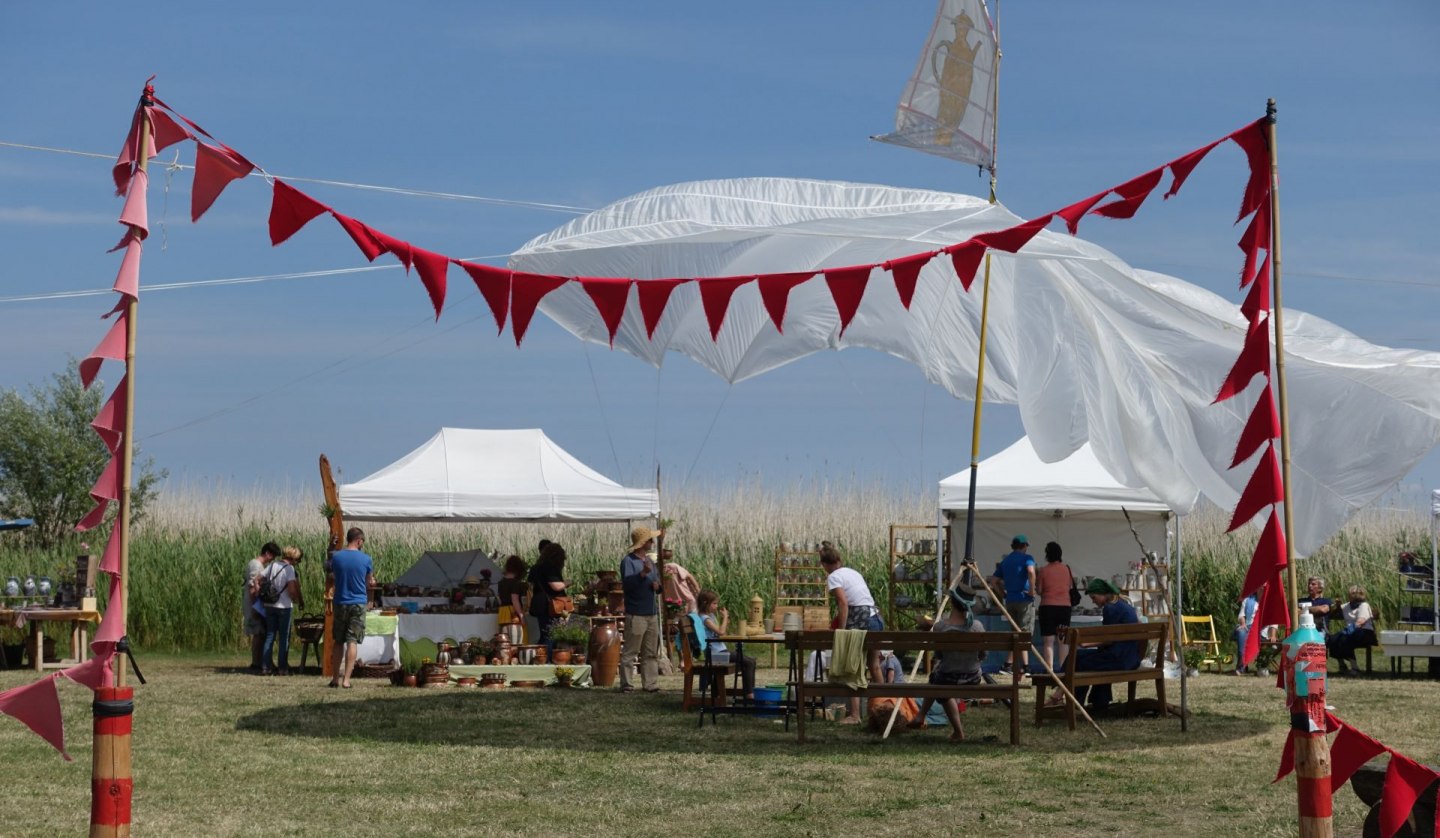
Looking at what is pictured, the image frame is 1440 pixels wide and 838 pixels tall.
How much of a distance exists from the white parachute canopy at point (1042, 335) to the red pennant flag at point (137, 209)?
473 centimetres

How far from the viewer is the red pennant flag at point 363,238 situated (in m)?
6.70

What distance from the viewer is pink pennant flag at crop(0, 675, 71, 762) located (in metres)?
5.45

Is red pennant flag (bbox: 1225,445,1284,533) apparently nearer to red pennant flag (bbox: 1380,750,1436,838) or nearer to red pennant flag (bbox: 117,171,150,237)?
red pennant flag (bbox: 1380,750,1436,838)

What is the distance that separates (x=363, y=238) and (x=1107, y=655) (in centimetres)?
647

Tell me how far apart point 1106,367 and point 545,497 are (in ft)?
22.7

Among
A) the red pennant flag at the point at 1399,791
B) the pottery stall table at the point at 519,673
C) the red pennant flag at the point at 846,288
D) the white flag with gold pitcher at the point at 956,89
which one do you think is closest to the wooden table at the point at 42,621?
the pottery stall table at the point at 519,673

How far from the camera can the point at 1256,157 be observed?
251 inches

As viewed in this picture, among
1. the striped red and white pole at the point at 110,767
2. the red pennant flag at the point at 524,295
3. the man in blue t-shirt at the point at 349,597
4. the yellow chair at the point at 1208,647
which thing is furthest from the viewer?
the yellow chair at the point at 1208,647

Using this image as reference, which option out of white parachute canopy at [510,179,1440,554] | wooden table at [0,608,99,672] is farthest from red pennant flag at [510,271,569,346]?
wooden table at [0,608,99,672]

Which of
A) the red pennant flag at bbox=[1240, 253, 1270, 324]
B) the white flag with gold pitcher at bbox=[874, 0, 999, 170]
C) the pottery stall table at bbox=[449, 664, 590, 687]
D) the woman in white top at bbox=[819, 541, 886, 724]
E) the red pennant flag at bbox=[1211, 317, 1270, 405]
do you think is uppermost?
the white flag with gold pitcher at bbox=[874, 0, 999, 170]

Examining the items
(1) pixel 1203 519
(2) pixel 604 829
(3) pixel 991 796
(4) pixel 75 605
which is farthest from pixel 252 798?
(1) pixel 1203 519

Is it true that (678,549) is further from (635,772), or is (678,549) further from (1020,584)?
(635,772)

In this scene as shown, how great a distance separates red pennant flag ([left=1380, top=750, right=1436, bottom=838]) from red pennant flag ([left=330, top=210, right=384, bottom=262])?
4441 millimetres

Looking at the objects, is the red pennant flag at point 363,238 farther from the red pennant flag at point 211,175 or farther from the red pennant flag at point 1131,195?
the red pennant flag at point 1131,195
